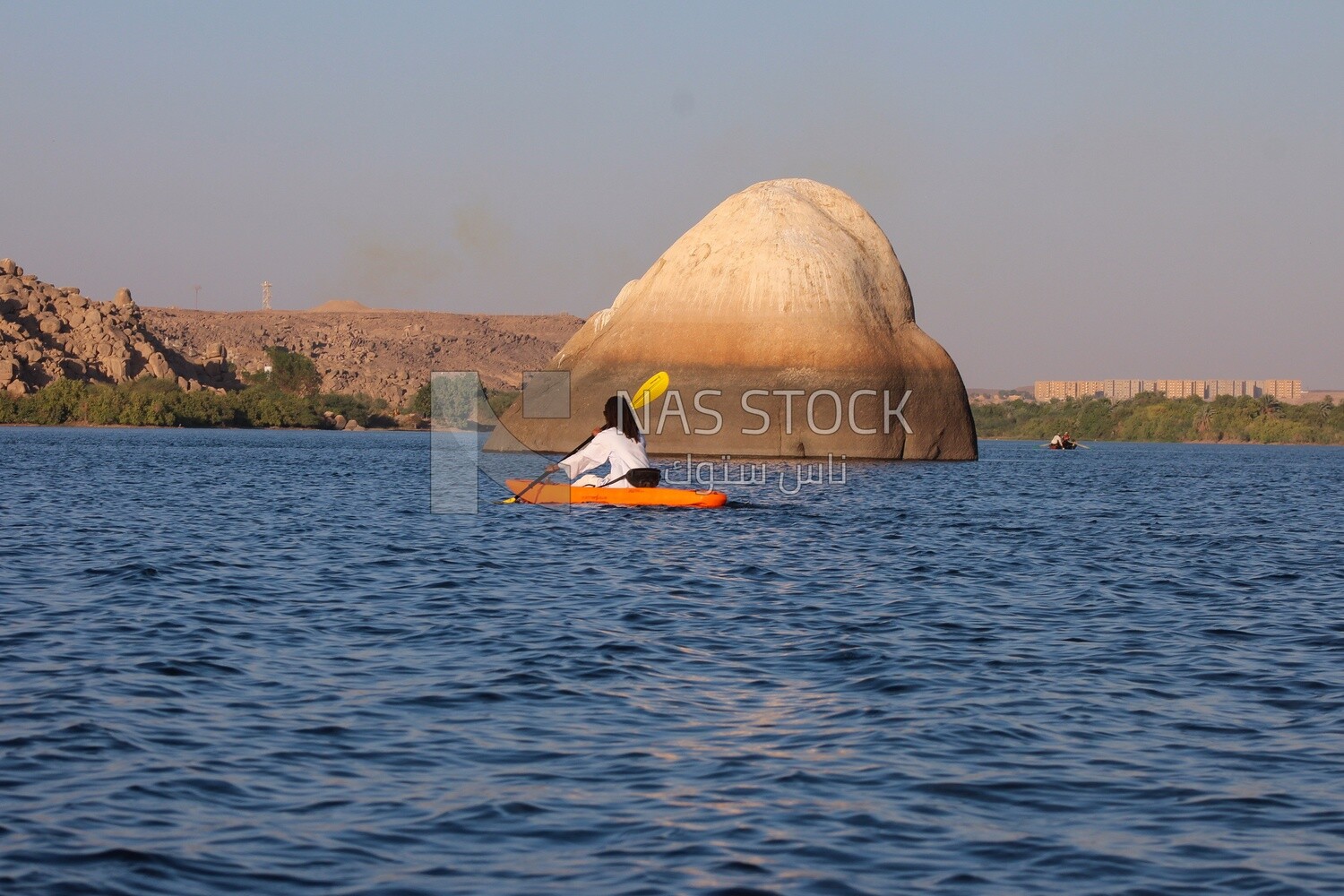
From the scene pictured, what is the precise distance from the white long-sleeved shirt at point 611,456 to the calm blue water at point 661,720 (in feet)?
19.0

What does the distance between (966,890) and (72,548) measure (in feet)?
56.1

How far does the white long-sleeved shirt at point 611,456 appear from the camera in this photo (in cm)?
2839

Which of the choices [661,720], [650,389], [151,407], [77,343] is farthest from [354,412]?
[661,720]

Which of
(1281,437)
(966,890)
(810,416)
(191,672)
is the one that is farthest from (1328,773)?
(1281,437)

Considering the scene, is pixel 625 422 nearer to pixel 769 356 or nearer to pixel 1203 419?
pixel 769 356

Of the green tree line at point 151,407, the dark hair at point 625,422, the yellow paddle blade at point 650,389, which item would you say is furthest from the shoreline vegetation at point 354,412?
the dark hair at point 625,422

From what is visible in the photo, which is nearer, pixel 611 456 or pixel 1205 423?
pixel 611 456

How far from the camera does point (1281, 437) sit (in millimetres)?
173875

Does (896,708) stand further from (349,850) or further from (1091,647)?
(349,850)

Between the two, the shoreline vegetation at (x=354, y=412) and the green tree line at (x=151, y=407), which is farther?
the shoreline vegetation at (x=354, y=412)

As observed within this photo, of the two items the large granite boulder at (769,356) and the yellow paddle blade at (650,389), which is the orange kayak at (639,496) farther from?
the large granite boulder at (769,356)

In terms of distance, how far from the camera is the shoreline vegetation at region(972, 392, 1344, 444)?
173 metres

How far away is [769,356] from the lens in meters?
64.6

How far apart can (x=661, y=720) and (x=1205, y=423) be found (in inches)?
7032
